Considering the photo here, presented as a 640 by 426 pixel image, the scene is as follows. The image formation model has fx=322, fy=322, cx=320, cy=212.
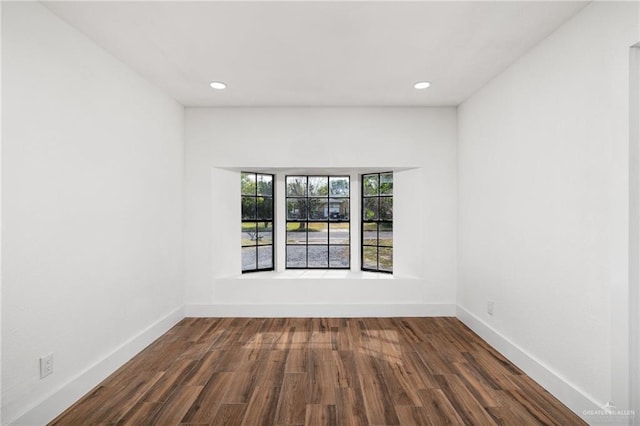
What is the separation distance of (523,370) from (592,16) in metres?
2.38

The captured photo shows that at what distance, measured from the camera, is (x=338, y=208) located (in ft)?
14.6

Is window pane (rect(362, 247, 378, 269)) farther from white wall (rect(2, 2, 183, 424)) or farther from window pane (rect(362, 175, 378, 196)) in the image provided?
white wall (rect(2, 2, 183, 424))

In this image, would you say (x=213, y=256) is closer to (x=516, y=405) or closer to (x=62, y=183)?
(x=62, y=183)

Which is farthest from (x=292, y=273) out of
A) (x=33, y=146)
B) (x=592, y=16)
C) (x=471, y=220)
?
(x=592, y=16)

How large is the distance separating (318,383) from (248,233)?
236 centimetres

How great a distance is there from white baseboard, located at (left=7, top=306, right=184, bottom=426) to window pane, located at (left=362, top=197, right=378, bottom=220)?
106 inches

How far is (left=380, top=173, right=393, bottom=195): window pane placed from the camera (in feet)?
13.7

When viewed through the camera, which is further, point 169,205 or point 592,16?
point 169,205

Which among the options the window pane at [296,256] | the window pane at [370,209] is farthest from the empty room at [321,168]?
the window pane at [296,256]

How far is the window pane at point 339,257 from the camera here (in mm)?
4429

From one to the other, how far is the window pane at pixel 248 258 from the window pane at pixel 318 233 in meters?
0.78

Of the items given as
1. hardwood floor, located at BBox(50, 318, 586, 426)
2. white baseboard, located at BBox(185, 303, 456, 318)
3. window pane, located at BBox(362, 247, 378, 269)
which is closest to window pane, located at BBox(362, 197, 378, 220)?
window pane, located at BBox(362, 247, 378, 269)

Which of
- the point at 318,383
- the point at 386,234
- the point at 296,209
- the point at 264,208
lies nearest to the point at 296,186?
the point at 296,209

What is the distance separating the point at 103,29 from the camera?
2119mm
